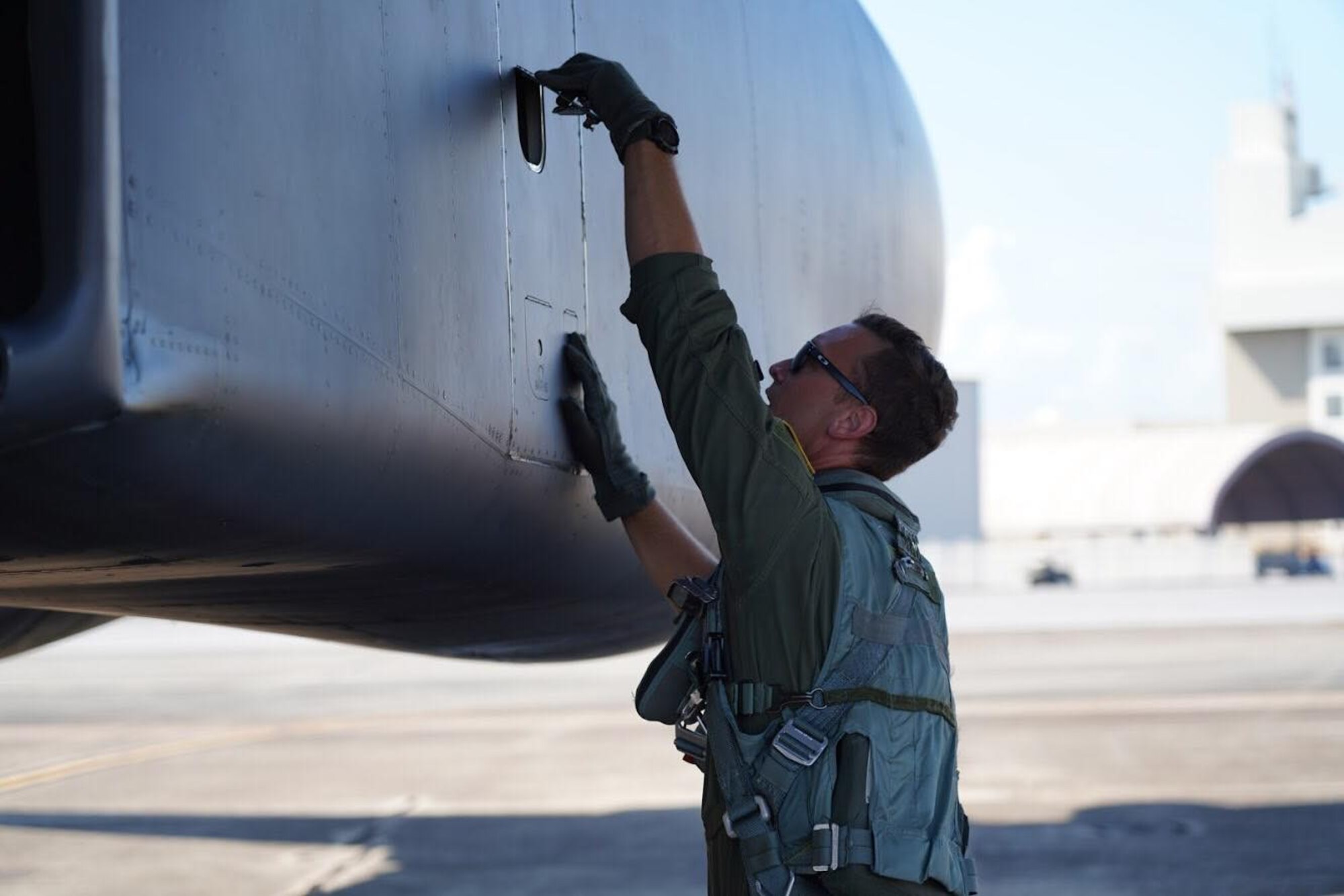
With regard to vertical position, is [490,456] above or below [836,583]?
above

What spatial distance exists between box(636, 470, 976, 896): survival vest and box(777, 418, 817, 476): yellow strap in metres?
0.07

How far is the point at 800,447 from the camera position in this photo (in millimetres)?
2141

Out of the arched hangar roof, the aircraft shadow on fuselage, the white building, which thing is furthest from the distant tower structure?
the aircraft shadow on fuselage

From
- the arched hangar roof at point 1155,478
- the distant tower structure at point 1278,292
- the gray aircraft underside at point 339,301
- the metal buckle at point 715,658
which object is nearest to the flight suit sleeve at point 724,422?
the metal buckle at point 715,658

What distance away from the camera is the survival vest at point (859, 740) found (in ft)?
6.46

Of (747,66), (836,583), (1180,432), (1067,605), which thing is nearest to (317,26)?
(836,583)

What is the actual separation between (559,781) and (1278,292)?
57.6 meters

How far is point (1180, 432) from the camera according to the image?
45.4 meters

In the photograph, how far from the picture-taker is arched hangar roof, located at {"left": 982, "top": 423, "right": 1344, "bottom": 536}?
42.7m

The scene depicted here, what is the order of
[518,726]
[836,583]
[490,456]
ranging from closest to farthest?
1. [836,583]
2. [490,456]
3. [518,726]

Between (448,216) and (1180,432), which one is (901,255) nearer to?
(448,216)

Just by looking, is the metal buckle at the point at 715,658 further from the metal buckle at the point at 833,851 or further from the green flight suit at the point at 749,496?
the metal buckle at the point at 833,851

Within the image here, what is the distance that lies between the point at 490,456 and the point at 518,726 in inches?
405

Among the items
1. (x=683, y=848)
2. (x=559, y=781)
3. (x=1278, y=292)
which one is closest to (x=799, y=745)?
(x=683, y=848)
